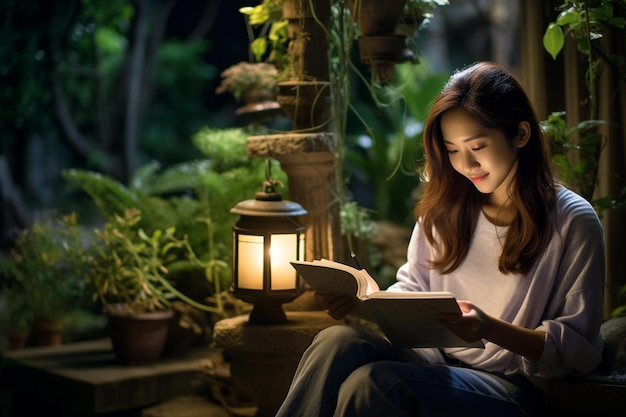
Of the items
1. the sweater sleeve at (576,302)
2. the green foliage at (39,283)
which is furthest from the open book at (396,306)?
the green foliage at (39,283)

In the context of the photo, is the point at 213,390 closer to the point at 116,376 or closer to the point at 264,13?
the point at 116,376

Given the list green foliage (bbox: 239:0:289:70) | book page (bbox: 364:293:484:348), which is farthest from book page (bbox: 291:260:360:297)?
green foliage (bbox: 239:0:289:70)

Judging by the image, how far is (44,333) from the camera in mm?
4574

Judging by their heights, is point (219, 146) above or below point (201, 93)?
below

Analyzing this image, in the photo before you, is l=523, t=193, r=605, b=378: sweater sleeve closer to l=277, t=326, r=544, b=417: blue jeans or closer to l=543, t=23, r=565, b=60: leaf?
l=277, t=326, r=544, b=417: blue jeans

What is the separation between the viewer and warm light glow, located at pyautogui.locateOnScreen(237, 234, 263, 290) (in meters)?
2.98

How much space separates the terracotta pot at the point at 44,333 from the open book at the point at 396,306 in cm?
265

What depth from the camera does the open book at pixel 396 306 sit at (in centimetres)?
197

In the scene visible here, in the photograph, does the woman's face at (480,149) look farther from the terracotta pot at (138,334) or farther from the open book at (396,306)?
the terracotta pot at (138,334)

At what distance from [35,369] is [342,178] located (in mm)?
1726

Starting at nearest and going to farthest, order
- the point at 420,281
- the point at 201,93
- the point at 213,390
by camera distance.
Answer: the point at 420,281
the point at 213,390
the point at 201,93

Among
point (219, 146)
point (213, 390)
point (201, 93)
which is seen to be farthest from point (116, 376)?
point (201, 93)

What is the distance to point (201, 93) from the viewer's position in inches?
355

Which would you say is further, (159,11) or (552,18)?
(159,11)
